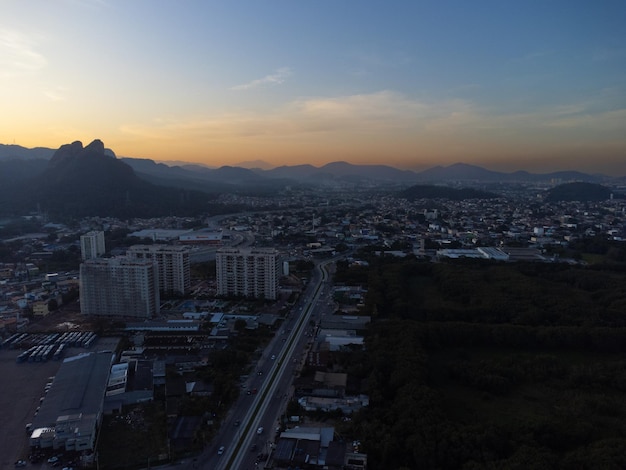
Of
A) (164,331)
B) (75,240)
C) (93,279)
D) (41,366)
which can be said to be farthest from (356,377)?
(75,240)

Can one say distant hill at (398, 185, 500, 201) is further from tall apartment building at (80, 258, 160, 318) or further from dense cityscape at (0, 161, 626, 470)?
tall apartment building at (80, 258, 160, 318)

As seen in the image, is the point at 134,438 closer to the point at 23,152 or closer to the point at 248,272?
the point at 248,272

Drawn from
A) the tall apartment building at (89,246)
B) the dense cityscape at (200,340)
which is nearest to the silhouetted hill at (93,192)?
the dense cityscape at (200,340)

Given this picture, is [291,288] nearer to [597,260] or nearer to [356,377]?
[356,377]

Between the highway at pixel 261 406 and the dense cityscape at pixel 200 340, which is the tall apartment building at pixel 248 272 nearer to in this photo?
the dense cityscape at pixel 200 340

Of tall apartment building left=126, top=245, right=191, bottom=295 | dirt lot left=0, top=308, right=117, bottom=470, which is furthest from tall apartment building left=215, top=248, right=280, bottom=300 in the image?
dirt lot left=0, top=308, right=117, bottom=470

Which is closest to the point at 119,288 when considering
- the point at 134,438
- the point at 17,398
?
the point at 17,398
